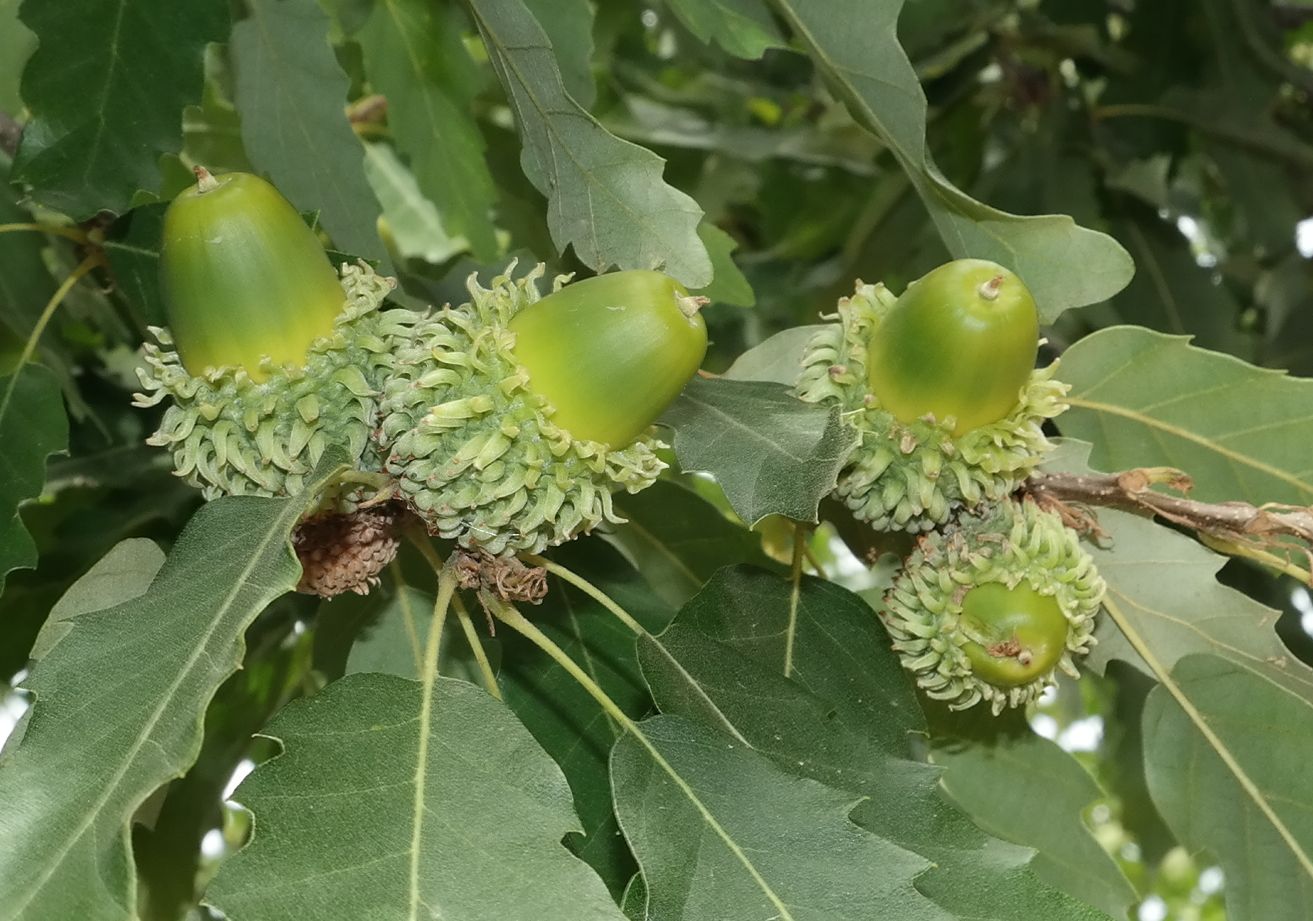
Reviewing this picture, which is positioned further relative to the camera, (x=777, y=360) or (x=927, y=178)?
(x=777, y=360)

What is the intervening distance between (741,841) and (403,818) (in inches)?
10.3

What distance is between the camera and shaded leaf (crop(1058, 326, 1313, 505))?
1.36m

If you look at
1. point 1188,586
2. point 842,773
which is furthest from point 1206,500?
point 842,773

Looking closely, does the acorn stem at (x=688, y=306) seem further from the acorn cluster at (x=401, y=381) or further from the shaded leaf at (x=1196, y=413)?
the shaded leaf at (x=1196, y=413)

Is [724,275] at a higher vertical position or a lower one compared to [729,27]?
lower

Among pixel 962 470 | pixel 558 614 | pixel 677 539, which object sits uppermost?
pixel 962 470

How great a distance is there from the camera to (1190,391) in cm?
139

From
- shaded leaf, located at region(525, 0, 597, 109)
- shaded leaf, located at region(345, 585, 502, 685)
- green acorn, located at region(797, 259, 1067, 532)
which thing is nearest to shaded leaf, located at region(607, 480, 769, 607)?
shaded leaf, located at region(345, 585, 502, 685)

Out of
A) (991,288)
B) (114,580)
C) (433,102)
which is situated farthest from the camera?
(433,102)

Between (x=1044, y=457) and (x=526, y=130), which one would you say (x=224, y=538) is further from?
(x=1044, y=457)

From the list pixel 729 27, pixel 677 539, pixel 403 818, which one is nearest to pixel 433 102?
pixel 729 27

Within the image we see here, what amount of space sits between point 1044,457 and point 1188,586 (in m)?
0.26

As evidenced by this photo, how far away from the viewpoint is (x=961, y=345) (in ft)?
3.65

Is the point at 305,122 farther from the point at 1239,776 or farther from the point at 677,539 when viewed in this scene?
the point at 1239,776
